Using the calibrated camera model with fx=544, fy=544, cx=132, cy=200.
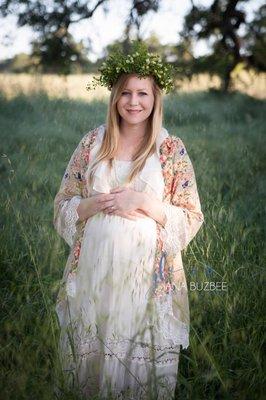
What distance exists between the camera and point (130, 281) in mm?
1979

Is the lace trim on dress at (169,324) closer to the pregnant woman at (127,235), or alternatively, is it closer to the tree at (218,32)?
the pregnant woman at (127,235)

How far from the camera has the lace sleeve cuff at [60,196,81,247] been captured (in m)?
2.16

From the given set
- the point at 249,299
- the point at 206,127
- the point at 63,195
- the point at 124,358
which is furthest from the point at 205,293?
the point at 206,127

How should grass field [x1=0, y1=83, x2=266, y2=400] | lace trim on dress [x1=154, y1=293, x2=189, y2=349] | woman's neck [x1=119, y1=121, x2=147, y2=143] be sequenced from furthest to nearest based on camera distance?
woman's neck [x1=119, y1=121, x2=147, y2=143], lace trim on dress [x1=154, y1=293, x2=189, y2=349], grass field [x1=0, y1=83, x2=266, y2=400]

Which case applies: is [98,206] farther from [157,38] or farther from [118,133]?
[157,38]

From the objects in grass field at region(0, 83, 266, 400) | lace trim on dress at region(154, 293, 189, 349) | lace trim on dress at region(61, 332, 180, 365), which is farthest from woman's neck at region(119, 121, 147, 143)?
lace trim on dress at region(61, 332, 180, 365)

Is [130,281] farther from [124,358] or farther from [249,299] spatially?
[249,299]

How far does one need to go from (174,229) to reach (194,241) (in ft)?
2.61

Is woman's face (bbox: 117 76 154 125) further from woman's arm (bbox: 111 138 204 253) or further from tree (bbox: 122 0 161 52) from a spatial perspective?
tree (bbox: 122 0 161 52)

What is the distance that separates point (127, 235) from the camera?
201 centimetres

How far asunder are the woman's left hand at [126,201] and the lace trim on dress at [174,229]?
124 mm

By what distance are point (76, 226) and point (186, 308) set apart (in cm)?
56

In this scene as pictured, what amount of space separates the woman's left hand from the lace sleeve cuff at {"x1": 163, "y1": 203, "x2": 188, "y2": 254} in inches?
4.9

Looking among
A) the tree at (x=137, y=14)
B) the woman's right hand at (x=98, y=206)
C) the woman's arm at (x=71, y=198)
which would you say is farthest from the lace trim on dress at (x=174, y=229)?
the tree at (x=137, y=14)
